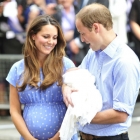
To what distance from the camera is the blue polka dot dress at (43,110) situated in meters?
3.71

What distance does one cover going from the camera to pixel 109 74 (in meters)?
3.19

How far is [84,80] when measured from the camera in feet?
10.7

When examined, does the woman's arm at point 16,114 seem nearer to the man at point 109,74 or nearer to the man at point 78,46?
the man at point 109,74

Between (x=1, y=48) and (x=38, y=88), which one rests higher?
(x=38, y=88)

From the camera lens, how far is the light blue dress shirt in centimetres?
307

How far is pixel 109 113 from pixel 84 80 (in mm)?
307

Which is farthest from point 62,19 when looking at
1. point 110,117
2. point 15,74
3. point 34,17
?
point 110,117

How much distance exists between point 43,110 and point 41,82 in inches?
8.7

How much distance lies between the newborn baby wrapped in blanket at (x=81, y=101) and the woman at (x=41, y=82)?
356mm

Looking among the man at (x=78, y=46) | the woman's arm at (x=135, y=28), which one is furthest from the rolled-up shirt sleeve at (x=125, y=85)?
the woman's arm at (x=135, y=28)

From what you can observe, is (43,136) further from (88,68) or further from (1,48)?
(1,48)

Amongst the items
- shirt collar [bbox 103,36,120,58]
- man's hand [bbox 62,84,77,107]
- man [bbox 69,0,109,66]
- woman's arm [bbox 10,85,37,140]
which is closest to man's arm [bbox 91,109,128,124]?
man's hand [bbox 62,84,77,107]

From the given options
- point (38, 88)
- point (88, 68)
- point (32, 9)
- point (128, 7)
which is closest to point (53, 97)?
point (38, 88)

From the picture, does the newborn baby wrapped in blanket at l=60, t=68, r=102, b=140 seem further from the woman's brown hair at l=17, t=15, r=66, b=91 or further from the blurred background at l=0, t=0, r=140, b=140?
the blurred background at l=0, t=0, r=140, b=140
